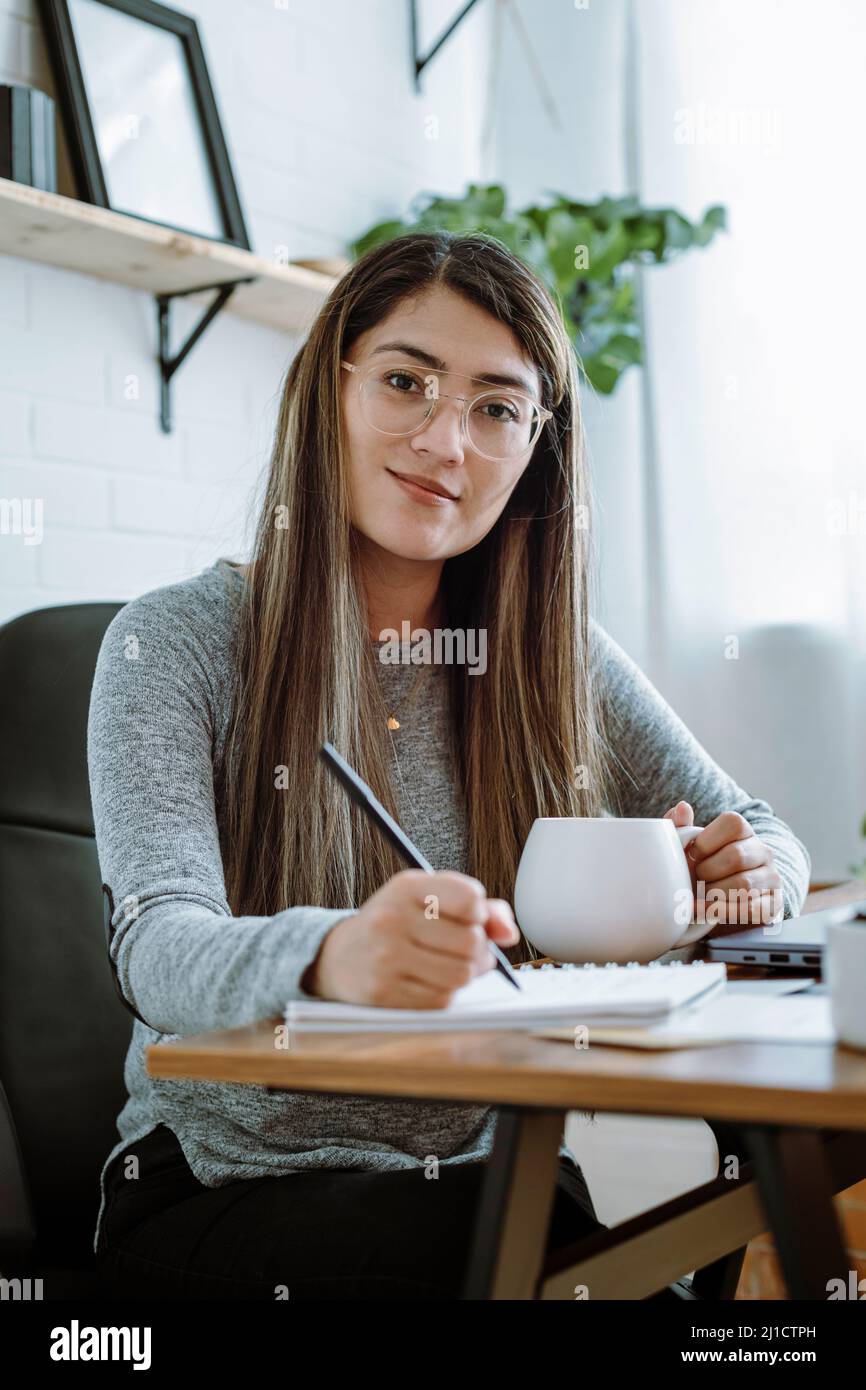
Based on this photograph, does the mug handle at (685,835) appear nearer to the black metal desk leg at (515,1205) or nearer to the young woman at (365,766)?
the young woman at (365,766)

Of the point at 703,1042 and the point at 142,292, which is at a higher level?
the point at 142,292

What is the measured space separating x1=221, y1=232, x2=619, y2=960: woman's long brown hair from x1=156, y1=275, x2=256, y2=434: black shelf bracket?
733 millimetres

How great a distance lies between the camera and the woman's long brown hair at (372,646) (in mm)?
1045

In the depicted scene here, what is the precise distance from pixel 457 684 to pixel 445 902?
0.65 m

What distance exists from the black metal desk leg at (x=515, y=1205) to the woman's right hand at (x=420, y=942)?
2.8 inches

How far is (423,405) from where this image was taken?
115 cm

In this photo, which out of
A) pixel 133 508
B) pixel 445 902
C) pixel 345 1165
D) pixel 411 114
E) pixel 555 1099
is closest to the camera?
pixel 555 1099

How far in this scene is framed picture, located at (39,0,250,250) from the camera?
5.70 ft

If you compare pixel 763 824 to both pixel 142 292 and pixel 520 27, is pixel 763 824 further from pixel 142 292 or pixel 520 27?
pixel 520 27

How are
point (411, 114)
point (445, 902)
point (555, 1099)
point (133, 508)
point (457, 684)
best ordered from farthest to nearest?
1. point (411, 114)
2. point (133, 508)
3. point (457, 684)
4. point (445, 902)
5. point (555, 1099)

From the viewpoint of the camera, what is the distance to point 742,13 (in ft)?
7.45

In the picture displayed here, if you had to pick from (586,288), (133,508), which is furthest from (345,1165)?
(586,288)

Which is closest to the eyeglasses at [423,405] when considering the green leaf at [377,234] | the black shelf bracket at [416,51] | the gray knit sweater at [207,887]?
the gray knit sweater at [207,887]

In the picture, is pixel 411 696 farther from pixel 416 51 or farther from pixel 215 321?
pixel 416 51
